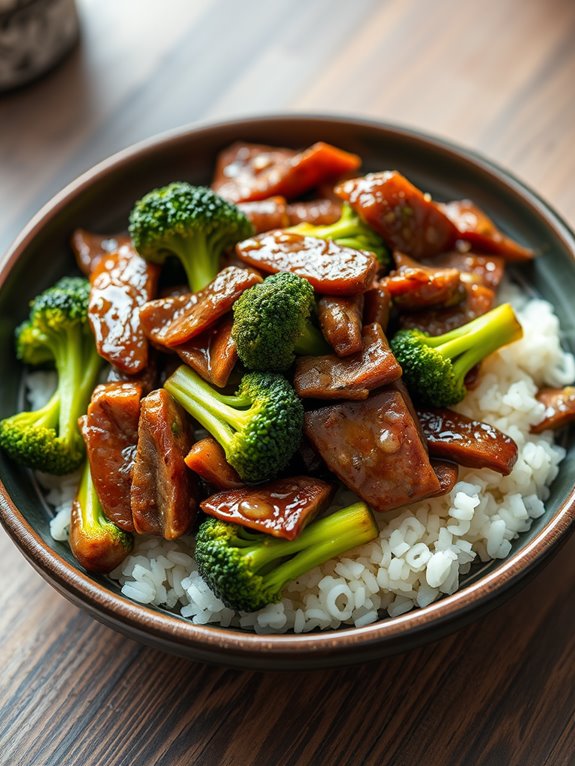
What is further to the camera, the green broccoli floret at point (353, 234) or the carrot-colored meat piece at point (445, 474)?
the green broccoli floret at point (353, 234)

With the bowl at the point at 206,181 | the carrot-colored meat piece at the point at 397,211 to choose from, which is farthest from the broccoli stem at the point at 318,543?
the carrot-colored meat piece at the point at 397,211

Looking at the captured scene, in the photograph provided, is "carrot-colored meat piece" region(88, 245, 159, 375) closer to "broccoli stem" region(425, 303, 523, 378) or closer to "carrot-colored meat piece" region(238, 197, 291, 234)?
"carrot-colored meat piece" region(238, 197, 291, 234)

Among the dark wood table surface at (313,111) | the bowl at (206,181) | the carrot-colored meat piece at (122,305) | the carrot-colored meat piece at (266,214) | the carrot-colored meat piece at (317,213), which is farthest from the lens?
the carrot-colored meat piece at (317,213)

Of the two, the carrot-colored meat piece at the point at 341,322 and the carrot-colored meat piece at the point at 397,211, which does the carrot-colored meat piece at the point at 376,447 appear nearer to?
the carrot-colored meat piece at the point at 341,322

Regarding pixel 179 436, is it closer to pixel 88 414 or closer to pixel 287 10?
pixel 88 414

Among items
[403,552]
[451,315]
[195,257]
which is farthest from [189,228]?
[403,552]

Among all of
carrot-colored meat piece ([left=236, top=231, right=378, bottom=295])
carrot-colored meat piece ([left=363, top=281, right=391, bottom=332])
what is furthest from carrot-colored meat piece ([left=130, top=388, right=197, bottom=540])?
carrot-colored meat piece ([left=363, top=281, right=391, bottom=332])

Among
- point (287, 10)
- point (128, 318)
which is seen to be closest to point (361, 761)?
point (128, 318)
